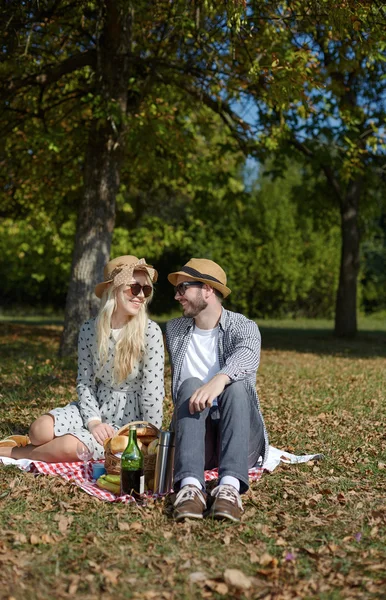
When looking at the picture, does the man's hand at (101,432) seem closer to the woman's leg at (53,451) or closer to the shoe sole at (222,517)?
the woman's leg at (53,451)

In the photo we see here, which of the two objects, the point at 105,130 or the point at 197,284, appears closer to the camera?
the point at 197,284

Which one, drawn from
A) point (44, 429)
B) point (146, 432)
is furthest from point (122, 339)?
point (44, 429)

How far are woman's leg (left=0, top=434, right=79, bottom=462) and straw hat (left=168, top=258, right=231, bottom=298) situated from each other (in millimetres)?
1284

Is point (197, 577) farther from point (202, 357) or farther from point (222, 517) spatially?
point (202, 357)

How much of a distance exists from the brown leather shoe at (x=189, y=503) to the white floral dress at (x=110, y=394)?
37.8 inches

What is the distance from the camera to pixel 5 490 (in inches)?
182

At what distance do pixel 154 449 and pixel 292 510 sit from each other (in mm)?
915

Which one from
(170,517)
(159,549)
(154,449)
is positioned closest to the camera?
(159,549)

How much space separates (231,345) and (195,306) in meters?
0.35

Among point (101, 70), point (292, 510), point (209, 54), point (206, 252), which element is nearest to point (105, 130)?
point (101, 70)

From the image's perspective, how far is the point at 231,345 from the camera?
15.8 feet

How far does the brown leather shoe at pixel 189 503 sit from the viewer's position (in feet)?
13.2

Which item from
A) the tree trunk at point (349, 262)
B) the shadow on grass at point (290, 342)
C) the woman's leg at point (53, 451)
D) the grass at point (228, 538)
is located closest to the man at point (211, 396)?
the grass at point (228, 538)

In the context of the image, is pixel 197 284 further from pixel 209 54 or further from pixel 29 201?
pixel 29 201
